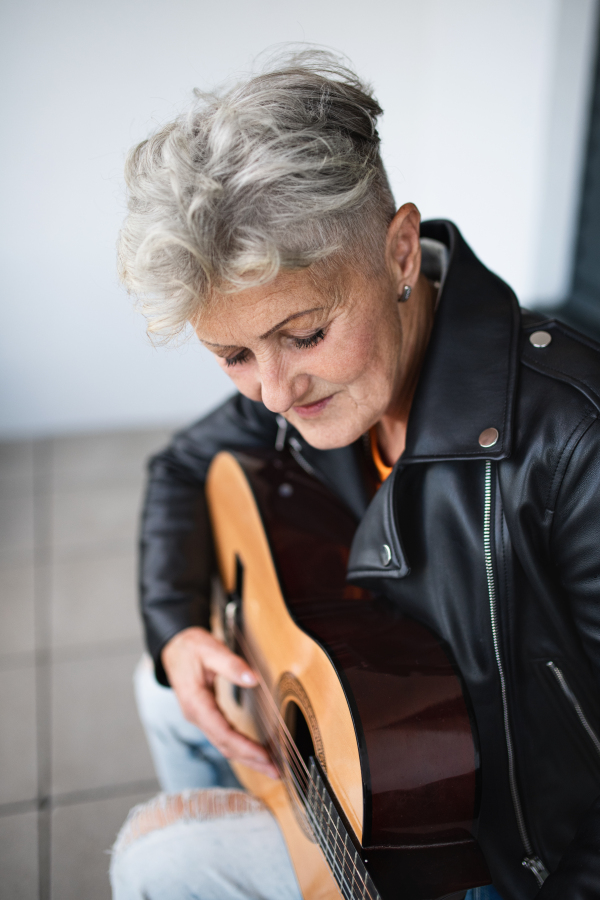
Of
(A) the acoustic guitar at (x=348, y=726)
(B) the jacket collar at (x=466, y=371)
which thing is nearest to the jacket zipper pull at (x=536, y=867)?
(A) the acoustic guitar at (x=348, y=726)

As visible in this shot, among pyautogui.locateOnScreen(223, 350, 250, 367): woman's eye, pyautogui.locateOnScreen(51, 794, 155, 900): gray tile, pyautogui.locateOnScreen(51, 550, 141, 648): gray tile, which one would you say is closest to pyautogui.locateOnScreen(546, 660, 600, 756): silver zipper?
pyautogui.locateOnScreen(223, 350, 250, 367): woman's eye

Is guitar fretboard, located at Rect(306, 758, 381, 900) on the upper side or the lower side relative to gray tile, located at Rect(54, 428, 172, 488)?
upper

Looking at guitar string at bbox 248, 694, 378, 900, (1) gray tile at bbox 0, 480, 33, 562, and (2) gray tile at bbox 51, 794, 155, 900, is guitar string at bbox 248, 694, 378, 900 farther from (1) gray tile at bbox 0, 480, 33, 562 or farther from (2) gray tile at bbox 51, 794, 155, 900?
(1) gray tile at bbox 0, 480, 33, 562

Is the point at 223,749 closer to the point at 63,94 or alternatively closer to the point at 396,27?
the point at 63,94

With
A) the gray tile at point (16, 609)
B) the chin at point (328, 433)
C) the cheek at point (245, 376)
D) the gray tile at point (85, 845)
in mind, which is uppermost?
the cheek at point (245, 376)

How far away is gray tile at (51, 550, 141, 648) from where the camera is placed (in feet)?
6.97

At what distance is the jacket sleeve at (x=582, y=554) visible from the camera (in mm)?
708

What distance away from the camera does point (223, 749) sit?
44.9 inches

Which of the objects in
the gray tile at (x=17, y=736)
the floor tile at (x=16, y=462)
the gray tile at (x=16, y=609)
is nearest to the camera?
the gray tile at (x=17, y=736)

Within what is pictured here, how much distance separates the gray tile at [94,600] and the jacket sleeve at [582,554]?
5.28ft

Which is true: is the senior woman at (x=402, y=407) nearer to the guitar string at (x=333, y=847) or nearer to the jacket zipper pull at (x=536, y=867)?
the jacket zipper pull at (x=536, y=867)

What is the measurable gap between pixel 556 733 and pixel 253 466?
685 millimetres

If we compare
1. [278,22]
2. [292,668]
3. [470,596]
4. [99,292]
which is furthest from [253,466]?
[278,22]

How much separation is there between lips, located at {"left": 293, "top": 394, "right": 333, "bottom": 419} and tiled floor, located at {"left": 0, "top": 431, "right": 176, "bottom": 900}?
1.06 metres
